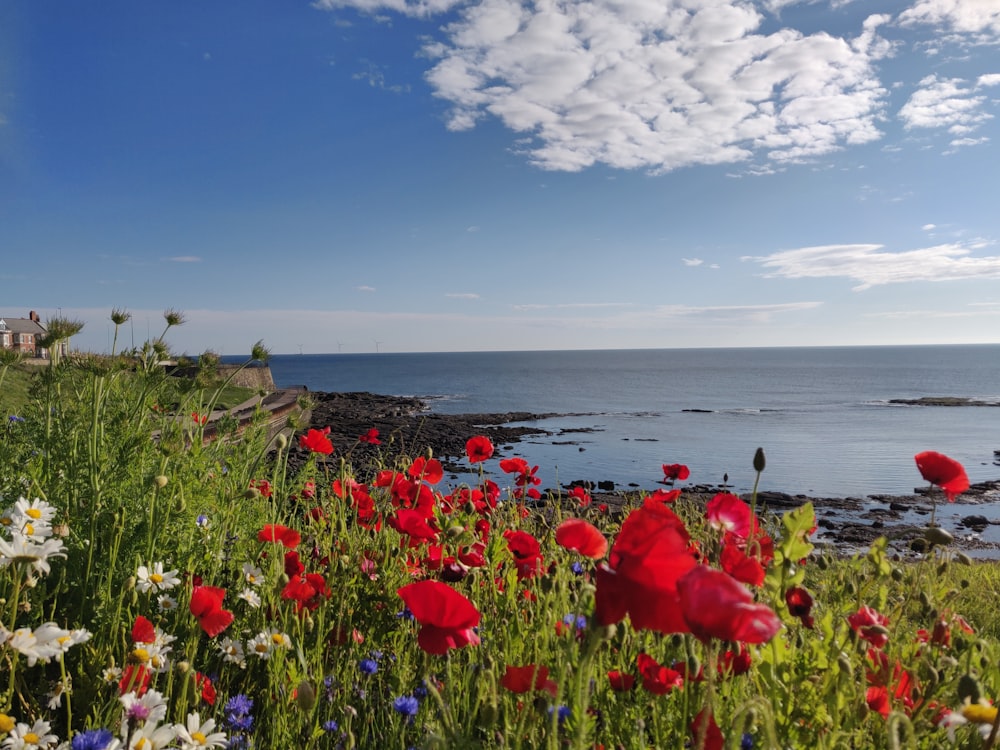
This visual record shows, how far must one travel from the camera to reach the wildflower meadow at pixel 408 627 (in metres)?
1.21

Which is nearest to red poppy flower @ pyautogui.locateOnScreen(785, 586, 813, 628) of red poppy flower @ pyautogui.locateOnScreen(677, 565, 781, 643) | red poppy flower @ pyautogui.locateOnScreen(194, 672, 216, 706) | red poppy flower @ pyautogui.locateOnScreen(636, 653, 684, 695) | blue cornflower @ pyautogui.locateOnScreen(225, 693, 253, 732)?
red poppy flower @ pyautogui.locateOnScreen(636, 653, 684, 695)

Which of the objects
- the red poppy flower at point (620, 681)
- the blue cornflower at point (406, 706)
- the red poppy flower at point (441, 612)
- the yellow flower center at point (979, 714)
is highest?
the red poppy flower at point (441, 612)

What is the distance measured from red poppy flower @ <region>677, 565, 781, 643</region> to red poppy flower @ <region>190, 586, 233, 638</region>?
1.15 metres

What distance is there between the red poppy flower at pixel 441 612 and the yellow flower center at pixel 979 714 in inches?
34.7

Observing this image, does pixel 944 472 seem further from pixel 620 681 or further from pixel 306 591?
pixel 306 591

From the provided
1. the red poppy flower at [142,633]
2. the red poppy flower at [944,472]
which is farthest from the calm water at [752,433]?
the red poppy flower at [142,633]

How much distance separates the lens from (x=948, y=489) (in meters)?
1.85

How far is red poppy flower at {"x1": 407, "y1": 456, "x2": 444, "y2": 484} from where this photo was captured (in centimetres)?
263

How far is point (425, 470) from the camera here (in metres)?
2.70

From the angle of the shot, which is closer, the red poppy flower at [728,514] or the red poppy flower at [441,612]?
the red poppy flower at [441,612]

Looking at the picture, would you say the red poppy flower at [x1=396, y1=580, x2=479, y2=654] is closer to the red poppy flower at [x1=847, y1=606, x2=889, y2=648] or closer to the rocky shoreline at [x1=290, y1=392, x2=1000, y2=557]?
the red poppy flower at [x1=847, y1=606, x2=889, y2=648]

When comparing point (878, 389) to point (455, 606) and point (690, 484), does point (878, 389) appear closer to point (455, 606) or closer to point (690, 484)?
point (690, 484)

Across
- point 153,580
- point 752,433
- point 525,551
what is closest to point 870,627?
point 525,551

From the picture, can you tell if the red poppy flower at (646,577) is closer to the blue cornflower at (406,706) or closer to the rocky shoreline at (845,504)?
the blue cornflower at (406,706)
